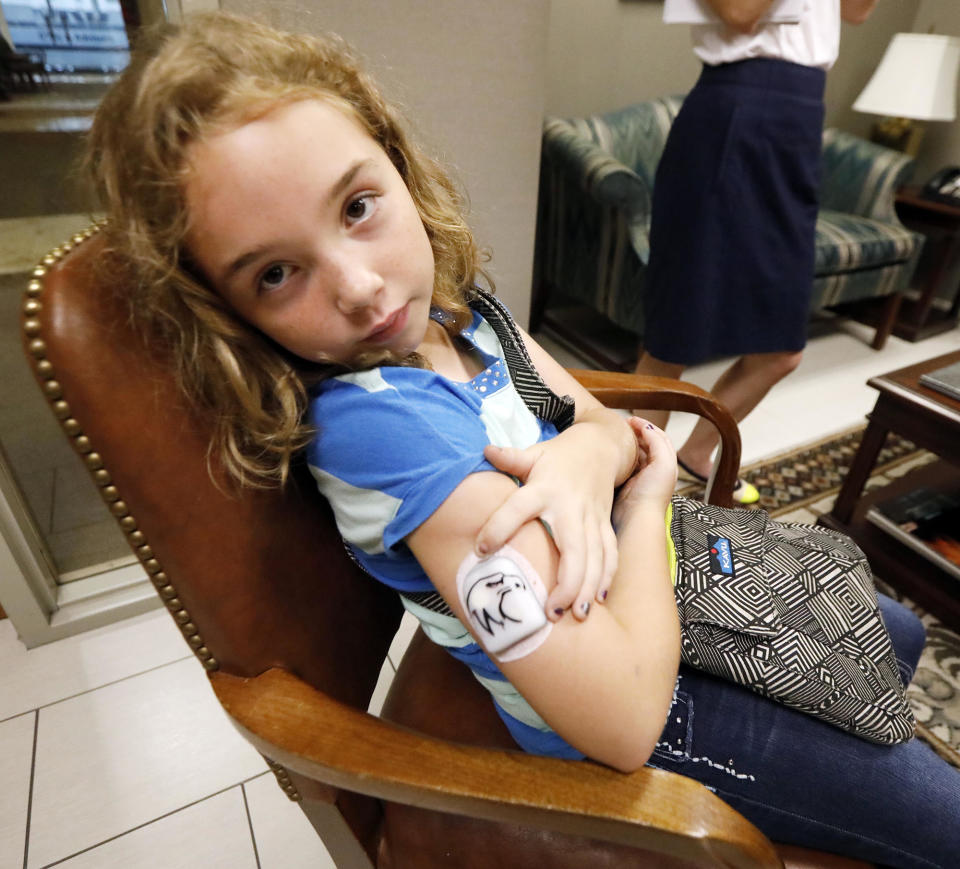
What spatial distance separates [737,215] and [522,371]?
1.05m

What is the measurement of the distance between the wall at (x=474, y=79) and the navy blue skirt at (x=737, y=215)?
36 centimetres

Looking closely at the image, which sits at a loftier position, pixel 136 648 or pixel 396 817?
pixel 396 817

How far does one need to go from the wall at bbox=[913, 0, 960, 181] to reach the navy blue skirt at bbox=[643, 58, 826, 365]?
263 cm

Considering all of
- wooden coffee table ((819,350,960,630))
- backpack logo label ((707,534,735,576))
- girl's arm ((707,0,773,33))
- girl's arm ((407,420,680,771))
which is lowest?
wooden coffee table ((819,350,960,630))

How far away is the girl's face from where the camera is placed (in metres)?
0.45

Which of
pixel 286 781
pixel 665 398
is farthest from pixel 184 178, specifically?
pixel 665 398

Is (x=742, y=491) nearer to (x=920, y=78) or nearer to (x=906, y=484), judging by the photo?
(x=906, y=484)

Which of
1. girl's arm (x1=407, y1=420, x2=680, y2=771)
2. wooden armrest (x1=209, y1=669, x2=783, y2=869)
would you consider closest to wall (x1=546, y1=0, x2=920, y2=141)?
girl's arm (x1=407, y1=420, x2=680, y2=771)

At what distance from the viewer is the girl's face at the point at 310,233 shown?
452 millimetres

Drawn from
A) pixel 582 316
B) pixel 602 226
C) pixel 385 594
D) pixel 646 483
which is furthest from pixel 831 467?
pixel 385 594

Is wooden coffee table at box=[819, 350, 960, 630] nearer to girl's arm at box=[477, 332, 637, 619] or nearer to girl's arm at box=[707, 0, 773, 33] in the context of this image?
girl's arm at box=[707, 0, 773, 33]

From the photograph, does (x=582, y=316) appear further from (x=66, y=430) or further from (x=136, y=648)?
(x=66, y=430)

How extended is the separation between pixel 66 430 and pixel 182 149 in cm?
23

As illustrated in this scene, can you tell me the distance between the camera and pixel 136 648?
1.39 metres
